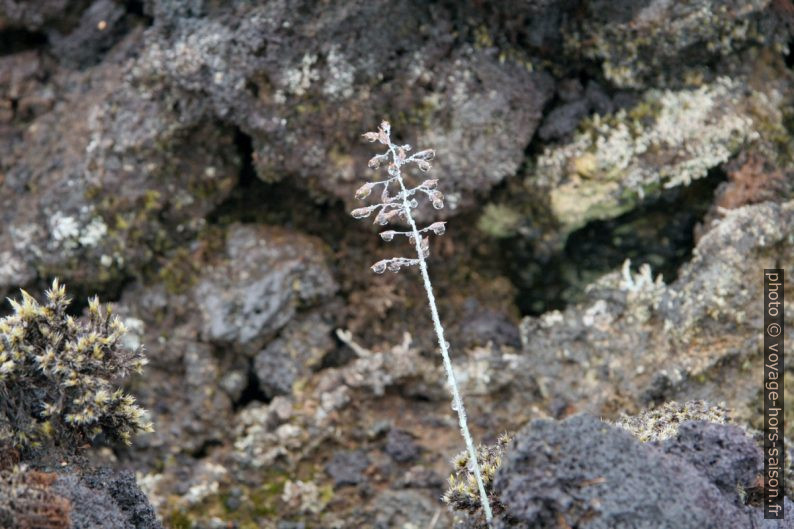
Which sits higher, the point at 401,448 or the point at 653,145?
the point at 653,145

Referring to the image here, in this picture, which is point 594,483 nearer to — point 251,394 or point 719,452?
point 719,452

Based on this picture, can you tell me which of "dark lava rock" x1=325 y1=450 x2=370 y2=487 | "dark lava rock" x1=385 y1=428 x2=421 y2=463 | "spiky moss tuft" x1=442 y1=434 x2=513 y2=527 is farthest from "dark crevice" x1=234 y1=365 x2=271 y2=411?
"spiky moss tuft" x1=442 y1=434 x2=513 y2=527

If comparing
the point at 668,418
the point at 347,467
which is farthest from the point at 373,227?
the point at 668,418

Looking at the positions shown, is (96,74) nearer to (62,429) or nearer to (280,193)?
(280,193)

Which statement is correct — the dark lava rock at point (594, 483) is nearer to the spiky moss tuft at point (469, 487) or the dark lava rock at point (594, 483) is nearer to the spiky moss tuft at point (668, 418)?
the spiky moss tuft at point (469, 487)

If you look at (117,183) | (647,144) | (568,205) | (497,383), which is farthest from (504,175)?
(117,183)

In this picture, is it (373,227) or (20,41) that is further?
(20,41)
